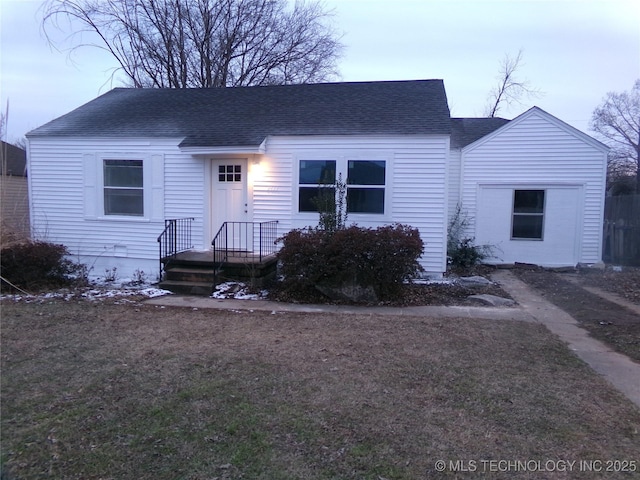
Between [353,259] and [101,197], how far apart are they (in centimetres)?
692

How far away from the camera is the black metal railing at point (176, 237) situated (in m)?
10.0

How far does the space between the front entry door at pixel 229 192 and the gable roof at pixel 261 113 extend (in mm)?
670

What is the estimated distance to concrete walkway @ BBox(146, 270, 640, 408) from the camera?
4.99 meters

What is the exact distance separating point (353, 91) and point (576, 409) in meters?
9.77

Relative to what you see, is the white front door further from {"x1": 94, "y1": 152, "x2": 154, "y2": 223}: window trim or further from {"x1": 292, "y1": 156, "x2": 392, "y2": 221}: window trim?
{"x1": 292, "y1": 156, "x2": 392, "y2": 221}: window trim

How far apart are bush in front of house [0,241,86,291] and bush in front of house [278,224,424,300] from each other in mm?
4731

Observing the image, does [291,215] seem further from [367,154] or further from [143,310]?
[143,310]

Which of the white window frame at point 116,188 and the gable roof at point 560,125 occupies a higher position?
the gable roof at point 560,125

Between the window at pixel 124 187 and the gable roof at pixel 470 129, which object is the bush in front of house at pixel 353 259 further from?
the gable roof at pixel 470 129

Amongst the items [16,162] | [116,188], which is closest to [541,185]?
[116,188]

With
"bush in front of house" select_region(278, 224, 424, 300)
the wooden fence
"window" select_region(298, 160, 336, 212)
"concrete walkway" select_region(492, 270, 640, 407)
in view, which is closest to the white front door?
"window" select_region(298, 160, 336, 212)

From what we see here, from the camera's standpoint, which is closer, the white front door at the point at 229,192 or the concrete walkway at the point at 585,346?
the concrete walkway at the point at 585,346

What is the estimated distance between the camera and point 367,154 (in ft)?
32.0

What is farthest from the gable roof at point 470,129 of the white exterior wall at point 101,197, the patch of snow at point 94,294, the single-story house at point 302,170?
the patch of snow at point 94,294
